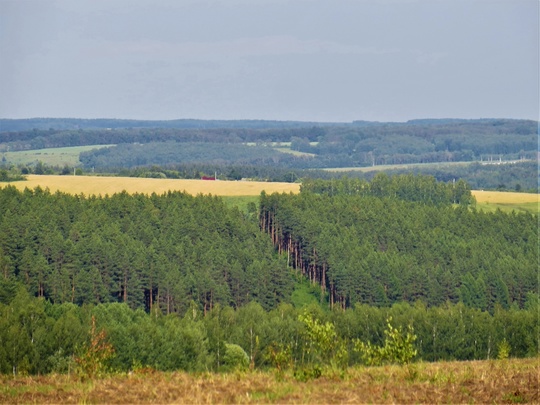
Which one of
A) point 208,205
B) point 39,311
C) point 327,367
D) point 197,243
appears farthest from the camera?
point 208,205

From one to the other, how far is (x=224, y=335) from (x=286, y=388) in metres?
43.5

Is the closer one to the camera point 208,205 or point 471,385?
point 471,385

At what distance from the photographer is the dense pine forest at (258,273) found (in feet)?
231

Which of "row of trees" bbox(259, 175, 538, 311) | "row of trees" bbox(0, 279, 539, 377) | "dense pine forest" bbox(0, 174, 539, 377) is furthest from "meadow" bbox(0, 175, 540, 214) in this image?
"row of trees" bbox(0, 279, 539, 377)

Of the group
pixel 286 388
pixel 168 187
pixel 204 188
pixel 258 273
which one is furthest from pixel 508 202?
pixel 286 388

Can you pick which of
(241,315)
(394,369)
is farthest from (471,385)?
(241,315)

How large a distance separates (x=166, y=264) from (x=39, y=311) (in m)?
43.3

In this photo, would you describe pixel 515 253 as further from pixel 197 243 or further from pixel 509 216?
pixel 197 243

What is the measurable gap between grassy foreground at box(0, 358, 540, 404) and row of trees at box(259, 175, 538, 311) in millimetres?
83197

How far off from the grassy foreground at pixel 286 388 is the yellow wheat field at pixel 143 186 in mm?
137423

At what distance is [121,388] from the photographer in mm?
24672

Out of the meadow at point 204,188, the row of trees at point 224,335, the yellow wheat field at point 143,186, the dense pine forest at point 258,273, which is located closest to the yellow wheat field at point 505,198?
the meadow at point 204,188

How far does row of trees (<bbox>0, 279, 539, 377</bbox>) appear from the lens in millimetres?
49856

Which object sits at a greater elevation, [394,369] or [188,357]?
[394,369]
